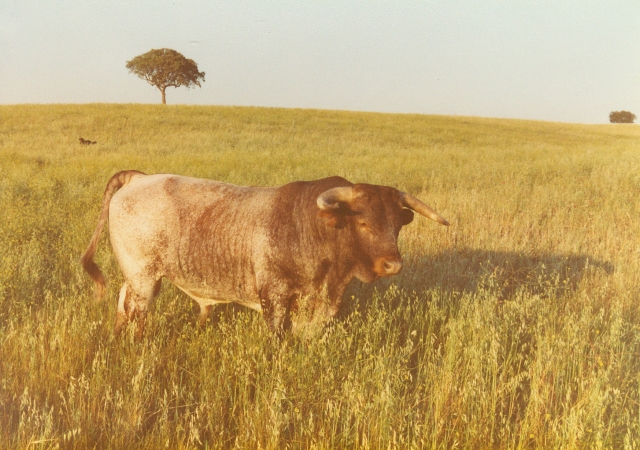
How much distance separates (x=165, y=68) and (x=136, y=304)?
5177 centimetres

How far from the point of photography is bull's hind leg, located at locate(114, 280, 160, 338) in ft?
14.6

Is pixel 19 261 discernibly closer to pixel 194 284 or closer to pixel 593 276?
pixel 194 284

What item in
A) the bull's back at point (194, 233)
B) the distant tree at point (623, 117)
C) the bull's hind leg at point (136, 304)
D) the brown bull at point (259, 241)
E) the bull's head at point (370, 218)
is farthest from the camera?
the distant tree at point (623, 117)

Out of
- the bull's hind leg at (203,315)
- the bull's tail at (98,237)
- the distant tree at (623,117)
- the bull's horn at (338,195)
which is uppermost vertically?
the distant tree at (623,117)

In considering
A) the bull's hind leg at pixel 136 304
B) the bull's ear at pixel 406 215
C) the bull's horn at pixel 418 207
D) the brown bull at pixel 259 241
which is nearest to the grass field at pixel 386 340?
the bull's hind leg at pixel 136 304

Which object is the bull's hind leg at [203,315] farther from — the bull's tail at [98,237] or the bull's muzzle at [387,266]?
the bull's muzzle at [387,266]

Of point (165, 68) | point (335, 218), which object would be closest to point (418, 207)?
point (335, 218)

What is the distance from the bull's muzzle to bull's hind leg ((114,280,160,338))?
2.18 m

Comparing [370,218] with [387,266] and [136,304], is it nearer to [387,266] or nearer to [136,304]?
[387,266]

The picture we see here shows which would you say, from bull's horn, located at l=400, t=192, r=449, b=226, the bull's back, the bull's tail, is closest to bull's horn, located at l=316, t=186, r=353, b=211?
bull's horn, located at l=400, t=192, r=449, b=226

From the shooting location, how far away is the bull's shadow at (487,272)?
5.84m

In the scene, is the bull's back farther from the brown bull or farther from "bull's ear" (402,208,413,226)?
"bull's ear" (402,208,413,226)

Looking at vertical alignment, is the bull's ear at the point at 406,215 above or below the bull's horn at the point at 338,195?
below

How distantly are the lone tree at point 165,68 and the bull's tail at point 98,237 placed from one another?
49.5 metres
